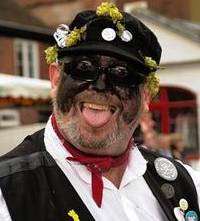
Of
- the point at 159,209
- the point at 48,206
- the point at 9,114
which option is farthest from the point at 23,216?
the point at 9,114

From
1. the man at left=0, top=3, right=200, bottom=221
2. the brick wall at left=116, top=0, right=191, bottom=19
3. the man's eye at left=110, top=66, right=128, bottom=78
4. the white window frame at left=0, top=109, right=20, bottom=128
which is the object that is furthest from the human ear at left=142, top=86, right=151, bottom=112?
the brick wall at left=116, top=0, right=191, bottom=19

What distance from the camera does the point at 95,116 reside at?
6.73 ft

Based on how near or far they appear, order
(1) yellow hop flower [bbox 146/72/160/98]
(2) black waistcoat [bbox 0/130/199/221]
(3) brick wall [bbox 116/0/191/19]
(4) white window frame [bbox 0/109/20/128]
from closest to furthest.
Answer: (2) black waistcoat [bbox 0/130/199/221] → (1) yellow hop flower [bbox 146/72/160/98] → (4) white window frame [bbox 0/109/20/128] → (3) brick wall [bbox 116/0/191/19]

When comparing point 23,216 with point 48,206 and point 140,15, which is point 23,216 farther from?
point 140,15

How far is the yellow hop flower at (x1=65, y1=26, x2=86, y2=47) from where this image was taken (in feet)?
6.96

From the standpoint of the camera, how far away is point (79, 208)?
79.6 inches

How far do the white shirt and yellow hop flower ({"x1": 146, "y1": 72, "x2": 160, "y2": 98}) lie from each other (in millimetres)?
251

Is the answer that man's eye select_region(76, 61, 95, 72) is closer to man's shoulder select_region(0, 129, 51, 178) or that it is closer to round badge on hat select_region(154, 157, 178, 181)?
man's shoulder select_region(0, 129, 51, 178)

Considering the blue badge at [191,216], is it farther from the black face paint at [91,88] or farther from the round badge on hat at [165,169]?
the black face paint at [91,88]

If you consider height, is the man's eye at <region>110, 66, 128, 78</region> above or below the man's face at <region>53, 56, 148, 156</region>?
above

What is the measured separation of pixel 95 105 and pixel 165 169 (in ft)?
1.51

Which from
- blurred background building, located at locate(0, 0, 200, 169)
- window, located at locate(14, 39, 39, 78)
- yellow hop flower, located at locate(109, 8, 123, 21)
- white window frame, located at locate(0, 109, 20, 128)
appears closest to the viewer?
yellow hop flower, located at locate(109, 8, 123, 21)

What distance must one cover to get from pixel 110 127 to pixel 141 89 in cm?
20

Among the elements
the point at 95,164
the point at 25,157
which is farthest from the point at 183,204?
the point at 25,157
